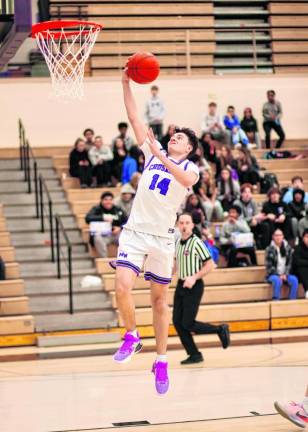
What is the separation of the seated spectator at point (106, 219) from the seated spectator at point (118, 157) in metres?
2.25

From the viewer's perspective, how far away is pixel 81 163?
17453 millimetres

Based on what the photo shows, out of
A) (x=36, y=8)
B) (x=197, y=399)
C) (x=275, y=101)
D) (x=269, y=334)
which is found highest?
(x=36, y=8)

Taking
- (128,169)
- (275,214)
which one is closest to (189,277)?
(275,214)

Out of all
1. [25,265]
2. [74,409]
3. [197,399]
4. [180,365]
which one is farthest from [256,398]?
[25,265]

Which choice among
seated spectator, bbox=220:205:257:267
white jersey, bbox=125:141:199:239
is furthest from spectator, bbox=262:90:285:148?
white jersey, bbox=125:141:199:239

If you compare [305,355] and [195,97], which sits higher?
[195,97]

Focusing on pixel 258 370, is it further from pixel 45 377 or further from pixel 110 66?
pixel 110 66

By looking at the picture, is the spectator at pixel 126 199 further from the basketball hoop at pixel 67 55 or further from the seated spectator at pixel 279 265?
the basketball hoop at pixel 67 55

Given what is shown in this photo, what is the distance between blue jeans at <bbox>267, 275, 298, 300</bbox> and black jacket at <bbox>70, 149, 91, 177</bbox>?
15.1ft

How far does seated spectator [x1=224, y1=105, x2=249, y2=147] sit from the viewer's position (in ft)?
63.6

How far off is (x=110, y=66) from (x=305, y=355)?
10.9 metres

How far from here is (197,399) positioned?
9.23 m

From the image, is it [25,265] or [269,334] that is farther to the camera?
[25,265]

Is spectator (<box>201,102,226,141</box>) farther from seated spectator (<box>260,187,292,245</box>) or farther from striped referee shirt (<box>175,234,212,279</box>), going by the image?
striped referee shirt (<box>175,234,212,279</box>)
